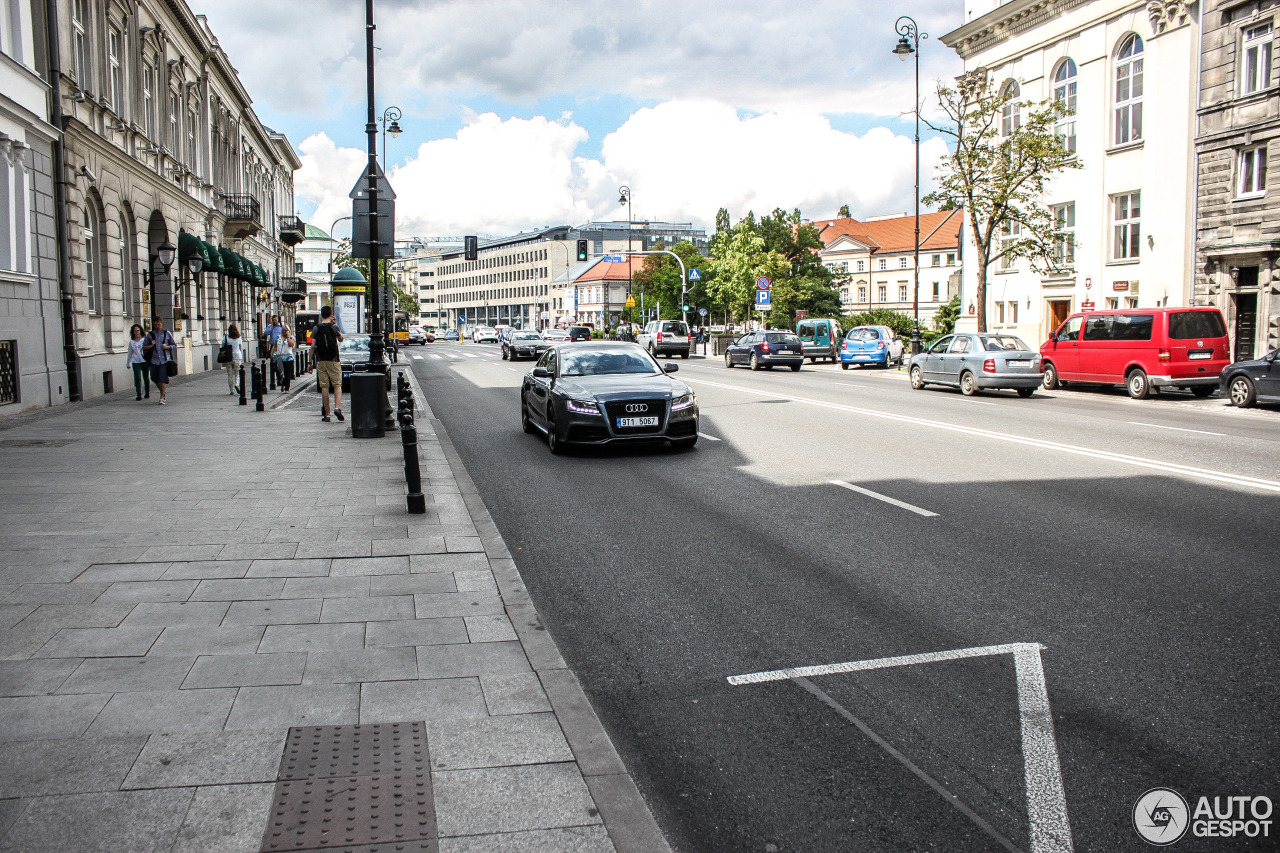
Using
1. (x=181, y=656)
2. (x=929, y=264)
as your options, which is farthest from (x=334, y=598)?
(x=929, y=264)

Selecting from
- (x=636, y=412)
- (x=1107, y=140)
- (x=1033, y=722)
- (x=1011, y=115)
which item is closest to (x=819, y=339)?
(x=1011, y=115)

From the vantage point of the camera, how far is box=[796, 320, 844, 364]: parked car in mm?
42028

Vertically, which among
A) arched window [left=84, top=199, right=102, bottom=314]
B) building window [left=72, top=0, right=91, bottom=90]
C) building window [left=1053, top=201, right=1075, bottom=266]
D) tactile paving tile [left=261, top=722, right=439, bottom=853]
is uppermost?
building window [left=72, top=0, right=91, bottom=90]

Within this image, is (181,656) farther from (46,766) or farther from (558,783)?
(558,783)

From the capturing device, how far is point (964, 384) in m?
23.3

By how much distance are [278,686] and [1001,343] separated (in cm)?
2151

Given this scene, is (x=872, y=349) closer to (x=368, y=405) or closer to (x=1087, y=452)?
(x=1087, y=452)

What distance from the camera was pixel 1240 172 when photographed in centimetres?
2709

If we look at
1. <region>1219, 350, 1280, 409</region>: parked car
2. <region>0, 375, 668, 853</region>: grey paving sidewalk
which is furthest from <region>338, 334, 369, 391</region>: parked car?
<region>1219, 350, 1280, 409</region>: parked car

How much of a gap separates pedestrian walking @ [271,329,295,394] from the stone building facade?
25.9m

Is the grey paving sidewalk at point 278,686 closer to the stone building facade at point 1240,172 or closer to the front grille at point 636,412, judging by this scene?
the front grille at point 636,412

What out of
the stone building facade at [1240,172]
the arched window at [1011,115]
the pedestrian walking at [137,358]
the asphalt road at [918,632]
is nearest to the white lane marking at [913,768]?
the asphalt road at [918,632]

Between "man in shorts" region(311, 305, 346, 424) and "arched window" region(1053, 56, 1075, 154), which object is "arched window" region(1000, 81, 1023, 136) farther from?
"man in shorts" region(311, 305, 346, 424)

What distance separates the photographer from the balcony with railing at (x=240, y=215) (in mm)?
37719
